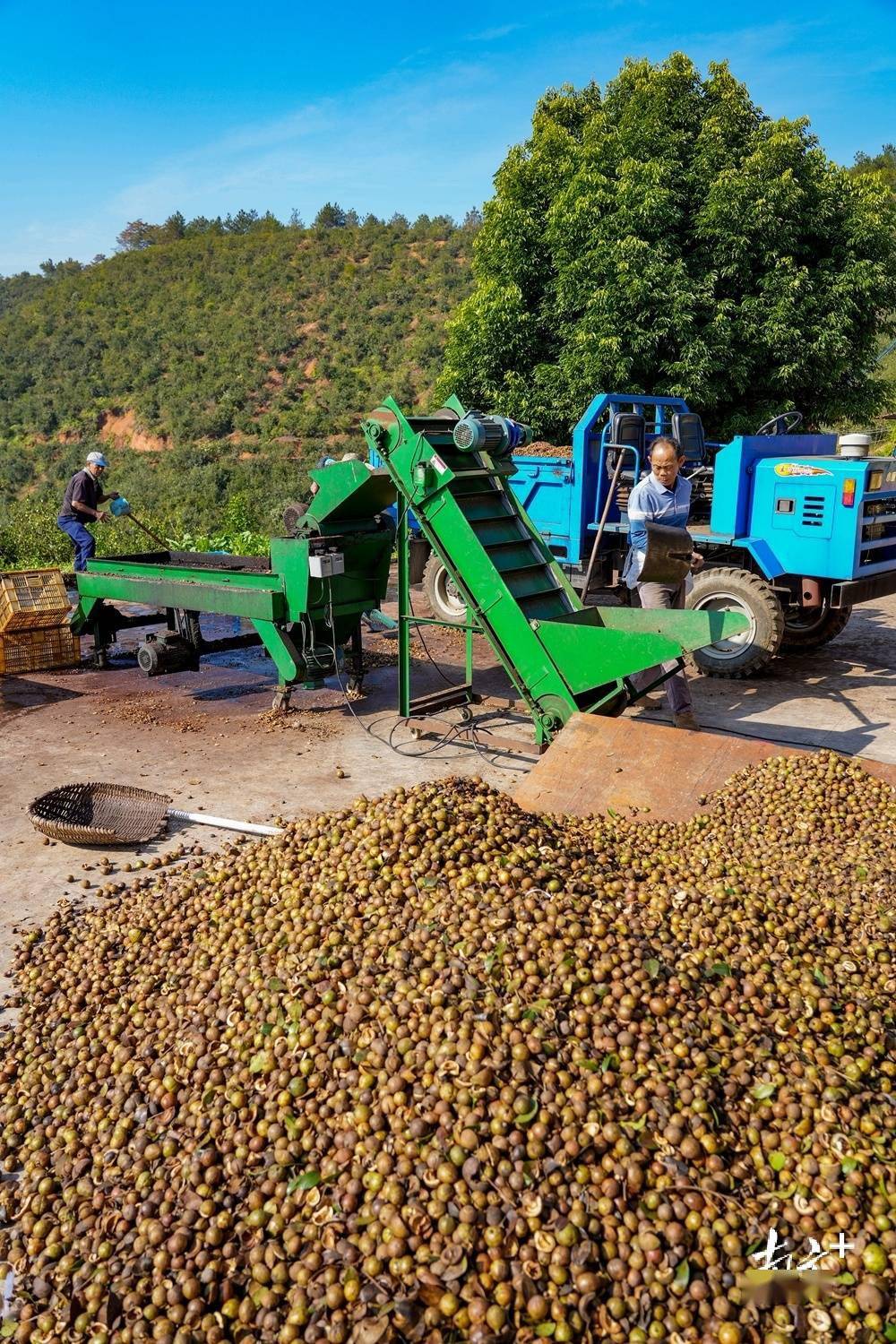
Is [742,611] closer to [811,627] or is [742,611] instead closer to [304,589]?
[811,627]

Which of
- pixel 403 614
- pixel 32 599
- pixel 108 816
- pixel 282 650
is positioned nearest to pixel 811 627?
pixel 403 614

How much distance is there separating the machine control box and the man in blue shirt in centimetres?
228

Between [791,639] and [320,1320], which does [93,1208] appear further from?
[791,639]

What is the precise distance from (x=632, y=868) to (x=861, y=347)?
52.0 feet

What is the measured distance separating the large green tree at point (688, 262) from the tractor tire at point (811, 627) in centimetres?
758

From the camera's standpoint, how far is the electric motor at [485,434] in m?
6.47

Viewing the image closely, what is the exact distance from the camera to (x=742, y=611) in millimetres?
8125

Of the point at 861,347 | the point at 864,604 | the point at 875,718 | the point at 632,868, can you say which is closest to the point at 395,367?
the point at 861,347

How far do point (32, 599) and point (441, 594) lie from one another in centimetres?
436

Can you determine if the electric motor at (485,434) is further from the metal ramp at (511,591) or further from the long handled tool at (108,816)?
the long handled tool at (108,816)

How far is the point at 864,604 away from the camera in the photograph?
1201 cm

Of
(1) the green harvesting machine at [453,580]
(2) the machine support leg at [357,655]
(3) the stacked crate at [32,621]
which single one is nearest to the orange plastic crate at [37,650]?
(3) the stacked crate at [32,621]

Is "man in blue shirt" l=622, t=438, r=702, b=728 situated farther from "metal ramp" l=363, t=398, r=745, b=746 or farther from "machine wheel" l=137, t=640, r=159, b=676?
"machine wheel" l=137, t=640, r=159, b=676

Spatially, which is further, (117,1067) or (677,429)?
(677,429)
